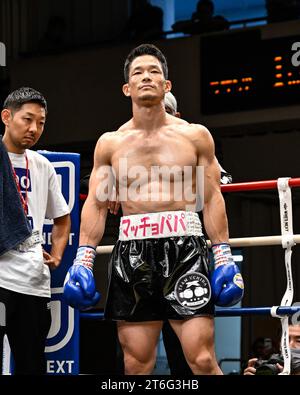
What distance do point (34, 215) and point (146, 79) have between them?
1.70ft

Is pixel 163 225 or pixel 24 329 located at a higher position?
pixel 163 225

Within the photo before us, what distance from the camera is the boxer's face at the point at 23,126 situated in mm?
2342

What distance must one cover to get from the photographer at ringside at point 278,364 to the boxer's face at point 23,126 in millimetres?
930

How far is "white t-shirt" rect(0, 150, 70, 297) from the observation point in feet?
7.22

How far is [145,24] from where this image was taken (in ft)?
20.6

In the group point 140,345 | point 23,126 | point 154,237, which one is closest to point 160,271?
point 154,237

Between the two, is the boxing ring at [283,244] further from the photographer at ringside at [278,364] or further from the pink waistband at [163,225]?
the pink waistband at [163,225]

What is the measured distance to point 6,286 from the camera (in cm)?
219

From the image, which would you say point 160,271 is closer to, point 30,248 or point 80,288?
point 80,288

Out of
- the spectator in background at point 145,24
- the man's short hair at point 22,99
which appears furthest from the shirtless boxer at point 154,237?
the spectator in background at point 145,24

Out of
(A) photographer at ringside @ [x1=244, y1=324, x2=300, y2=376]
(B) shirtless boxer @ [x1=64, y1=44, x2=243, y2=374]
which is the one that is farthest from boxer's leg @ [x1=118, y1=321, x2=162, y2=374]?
(A) photographer at ringside @ [x1=244, y1=324, x2=300, y2=376]

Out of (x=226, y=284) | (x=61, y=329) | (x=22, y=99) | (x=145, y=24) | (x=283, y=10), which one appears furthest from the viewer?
(x=145, y=24)

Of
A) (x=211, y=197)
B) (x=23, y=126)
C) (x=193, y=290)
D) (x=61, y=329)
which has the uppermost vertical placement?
(x=23, y=126)
